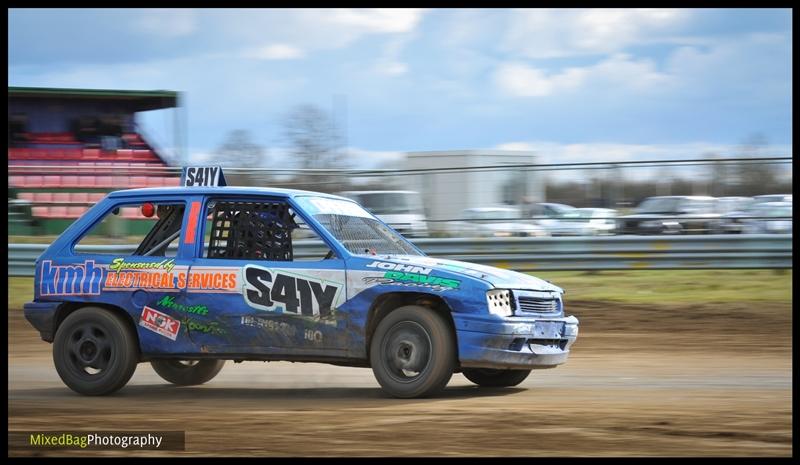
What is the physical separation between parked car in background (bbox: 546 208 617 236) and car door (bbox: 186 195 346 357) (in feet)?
22.6

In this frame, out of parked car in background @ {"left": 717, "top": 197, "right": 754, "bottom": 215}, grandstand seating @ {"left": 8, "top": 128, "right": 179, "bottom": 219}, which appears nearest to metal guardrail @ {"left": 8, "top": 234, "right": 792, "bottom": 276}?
parked car in background @ {"left": 717, "top": 197, "right": 754, "bottom": 215}

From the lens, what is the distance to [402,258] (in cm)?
848

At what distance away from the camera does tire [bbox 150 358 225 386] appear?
9.85 meters

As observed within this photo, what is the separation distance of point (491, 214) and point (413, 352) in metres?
Result: 7.57

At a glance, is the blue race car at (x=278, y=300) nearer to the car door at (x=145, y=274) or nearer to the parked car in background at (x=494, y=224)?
the car door at (x=145, y=274)

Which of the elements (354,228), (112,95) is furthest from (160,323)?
(112,95)

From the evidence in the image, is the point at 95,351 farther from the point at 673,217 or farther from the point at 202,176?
the point at 673,217

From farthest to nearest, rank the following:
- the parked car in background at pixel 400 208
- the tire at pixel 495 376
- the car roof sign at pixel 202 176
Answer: the parked car in background at pixel 400 208
the car roof sign at pixel 202 176
the tire at pixel 495 376

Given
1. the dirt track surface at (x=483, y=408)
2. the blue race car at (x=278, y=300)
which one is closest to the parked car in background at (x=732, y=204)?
the dirt track surface at (x=483, y=408)

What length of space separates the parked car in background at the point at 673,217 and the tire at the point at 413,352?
23.7ft

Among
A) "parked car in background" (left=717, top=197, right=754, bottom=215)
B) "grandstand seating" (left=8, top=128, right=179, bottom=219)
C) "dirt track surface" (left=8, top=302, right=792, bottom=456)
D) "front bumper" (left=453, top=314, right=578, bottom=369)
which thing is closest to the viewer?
"dirt track surface" (left=8, top=302, right=792, bottom=456)

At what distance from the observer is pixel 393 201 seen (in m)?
16.2

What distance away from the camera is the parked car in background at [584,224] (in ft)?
49.3

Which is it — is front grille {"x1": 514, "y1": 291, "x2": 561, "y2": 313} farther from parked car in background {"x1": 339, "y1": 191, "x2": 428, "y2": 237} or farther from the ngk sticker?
parked car in background {"x1": 339, "y1": 191, "x2": 428, "y2": 237}
